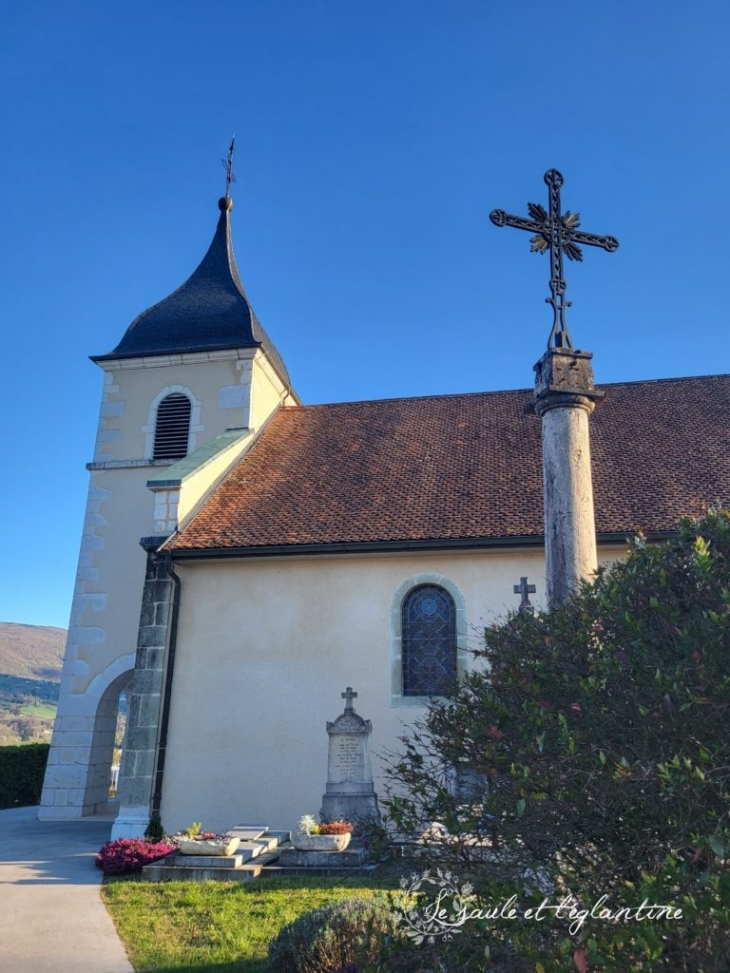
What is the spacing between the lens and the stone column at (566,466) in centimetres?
620

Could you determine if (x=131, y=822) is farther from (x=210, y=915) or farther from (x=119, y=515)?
(x=119, y=515)

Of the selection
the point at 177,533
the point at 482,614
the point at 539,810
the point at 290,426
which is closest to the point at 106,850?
the point at 177,533

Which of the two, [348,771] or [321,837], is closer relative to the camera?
[321,837]

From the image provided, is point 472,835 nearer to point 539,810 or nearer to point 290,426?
point 539,810

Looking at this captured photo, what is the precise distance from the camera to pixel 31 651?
128000mm

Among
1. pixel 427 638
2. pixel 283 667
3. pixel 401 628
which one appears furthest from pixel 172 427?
pixel 427 638

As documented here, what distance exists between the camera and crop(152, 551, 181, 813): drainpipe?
440 inches

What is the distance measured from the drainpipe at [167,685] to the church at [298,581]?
33 millimetres

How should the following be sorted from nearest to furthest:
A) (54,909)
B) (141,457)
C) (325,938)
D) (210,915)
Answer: (325,938)
(210,915)
(54,909)
(141,457)

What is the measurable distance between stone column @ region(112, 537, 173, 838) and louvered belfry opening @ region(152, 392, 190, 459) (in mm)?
3920

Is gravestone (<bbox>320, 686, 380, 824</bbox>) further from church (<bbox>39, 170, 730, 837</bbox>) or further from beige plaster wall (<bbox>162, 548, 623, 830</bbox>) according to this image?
church (<bbox>39, 170, 730, 837</bbox>)

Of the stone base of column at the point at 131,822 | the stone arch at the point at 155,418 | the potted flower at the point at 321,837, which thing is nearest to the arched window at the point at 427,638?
the potted flower at the point at 321,837

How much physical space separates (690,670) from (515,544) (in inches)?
322

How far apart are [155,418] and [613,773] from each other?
1444 cm
